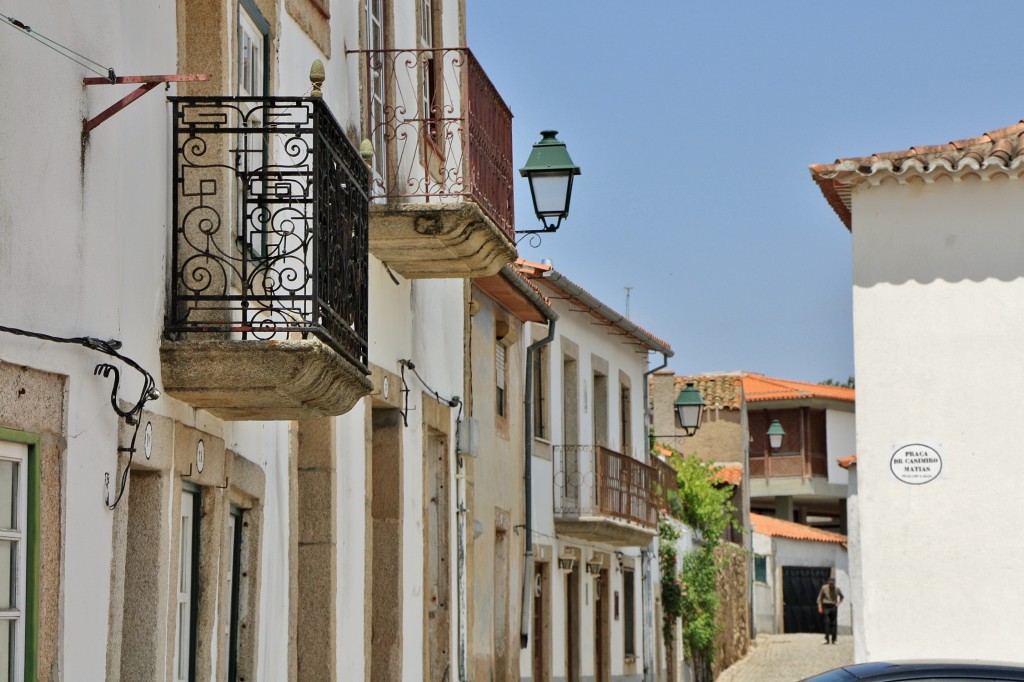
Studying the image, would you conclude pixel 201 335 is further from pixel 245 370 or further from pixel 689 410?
pixel 689 410

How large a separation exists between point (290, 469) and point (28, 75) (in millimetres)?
4586

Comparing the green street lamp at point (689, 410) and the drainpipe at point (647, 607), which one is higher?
the green street lamp at point (689, 410)

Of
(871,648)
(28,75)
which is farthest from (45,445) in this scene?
(871,648)

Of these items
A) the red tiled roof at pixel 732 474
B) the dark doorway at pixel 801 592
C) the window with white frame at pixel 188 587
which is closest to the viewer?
the window with white frame at pixel 188 587

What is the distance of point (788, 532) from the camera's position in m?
47.9

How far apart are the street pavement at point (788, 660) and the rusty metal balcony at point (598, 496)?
4429 millimetres

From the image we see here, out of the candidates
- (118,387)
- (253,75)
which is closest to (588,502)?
(253,75)

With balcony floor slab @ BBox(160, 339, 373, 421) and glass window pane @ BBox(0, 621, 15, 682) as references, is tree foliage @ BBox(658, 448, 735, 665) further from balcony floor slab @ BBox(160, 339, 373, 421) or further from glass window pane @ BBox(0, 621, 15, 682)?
glass window pane @ BBox(0, 621, 15, 682)

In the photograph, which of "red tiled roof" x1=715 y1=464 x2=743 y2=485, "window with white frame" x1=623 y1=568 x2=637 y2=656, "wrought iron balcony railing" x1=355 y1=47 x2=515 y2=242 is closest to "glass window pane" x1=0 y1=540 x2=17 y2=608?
"wrought iron balcony railing" x1=355 y1=47 x2=515 y2=242

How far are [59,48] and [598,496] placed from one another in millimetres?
18283

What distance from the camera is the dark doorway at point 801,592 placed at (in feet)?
157

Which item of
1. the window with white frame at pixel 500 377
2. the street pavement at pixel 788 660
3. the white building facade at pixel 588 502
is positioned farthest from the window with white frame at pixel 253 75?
the street pavement at pixel 788 660

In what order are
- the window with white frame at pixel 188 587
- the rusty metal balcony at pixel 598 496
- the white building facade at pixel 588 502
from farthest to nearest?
the rusty metal balcony at pixel 598 496 < the white building facade at pixel 588 502 < the window with white frame at pixel 188 587

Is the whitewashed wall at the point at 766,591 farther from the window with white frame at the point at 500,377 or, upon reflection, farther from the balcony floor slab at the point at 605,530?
the window with white frame at the point at 500,377
